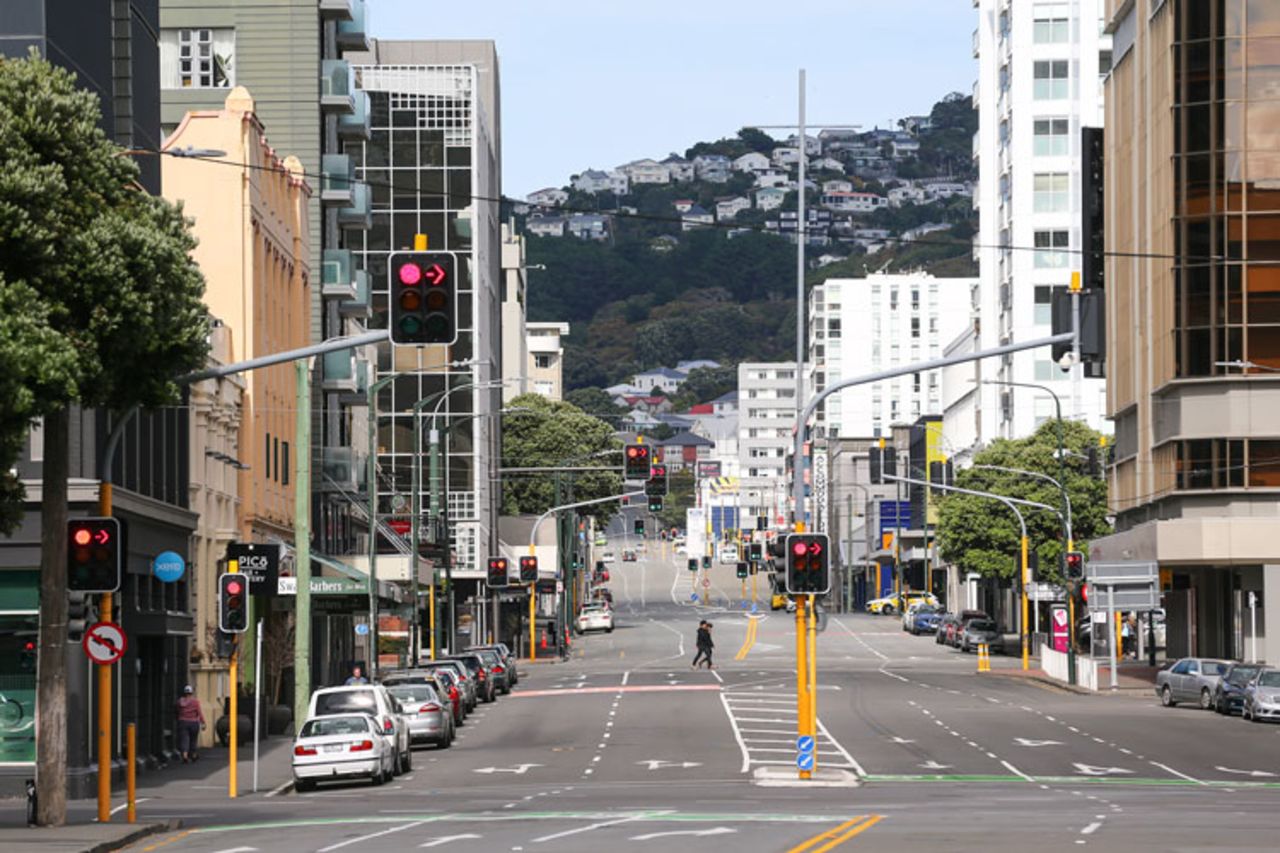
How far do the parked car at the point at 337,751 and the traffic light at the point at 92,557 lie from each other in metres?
10.8

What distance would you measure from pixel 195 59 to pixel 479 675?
856 inches

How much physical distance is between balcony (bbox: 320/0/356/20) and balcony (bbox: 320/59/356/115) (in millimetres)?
1770

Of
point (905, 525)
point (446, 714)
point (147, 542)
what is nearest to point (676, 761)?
point (446, 714)

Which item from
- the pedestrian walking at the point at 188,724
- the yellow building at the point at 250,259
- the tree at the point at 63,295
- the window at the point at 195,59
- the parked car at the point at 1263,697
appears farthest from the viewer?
the window at the point at 195,59

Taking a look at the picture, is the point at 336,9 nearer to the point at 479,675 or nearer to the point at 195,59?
the point at 195,59

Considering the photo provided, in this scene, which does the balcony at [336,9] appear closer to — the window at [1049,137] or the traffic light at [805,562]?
the traffic light at [805,562]

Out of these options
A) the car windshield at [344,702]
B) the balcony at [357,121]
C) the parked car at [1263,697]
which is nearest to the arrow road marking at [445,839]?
the car windshield at [344,702]

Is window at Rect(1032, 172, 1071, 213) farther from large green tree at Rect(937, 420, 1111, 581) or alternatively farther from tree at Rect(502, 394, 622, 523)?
tree at Rect(502, 394, 622, 523)

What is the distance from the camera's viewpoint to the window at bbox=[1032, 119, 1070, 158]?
13488 cm

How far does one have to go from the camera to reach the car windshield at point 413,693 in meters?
52.4

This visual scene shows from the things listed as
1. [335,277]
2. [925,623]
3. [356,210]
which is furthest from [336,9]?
[925,623]

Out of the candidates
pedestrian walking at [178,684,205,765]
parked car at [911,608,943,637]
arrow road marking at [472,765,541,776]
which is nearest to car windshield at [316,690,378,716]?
arrow road marking at [472,765,541,776]

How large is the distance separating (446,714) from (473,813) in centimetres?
1943

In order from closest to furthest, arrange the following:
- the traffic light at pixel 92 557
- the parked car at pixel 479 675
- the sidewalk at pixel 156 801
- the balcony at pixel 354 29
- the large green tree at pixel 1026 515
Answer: the sidewalk at pixel 156 801, the traffic light at pixel 92 557, the parked car at pixel 479 675, the balcony at pixel 354 29, the large green tree at pixel 1026 515
